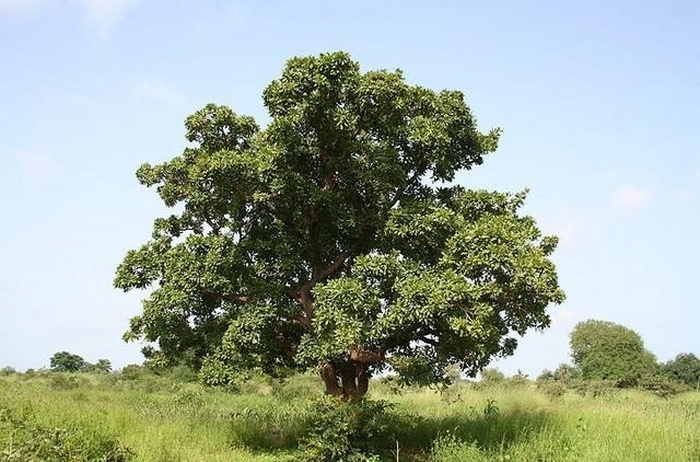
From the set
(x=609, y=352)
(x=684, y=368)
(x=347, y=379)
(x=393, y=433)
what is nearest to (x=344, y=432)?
(x=393, y=433)

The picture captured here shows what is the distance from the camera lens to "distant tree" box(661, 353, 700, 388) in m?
72.6

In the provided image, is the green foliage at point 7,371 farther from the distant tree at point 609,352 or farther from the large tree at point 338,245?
the distant tree at point 609,352

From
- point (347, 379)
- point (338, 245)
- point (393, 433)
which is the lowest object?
point (393, 433)

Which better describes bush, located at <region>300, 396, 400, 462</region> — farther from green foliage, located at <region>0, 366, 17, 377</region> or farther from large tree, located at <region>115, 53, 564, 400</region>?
green foliage, located at <region>0, 366, 17, 377</region>

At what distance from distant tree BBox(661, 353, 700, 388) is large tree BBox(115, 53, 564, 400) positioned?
220 feet

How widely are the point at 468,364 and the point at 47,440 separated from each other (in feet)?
27.2

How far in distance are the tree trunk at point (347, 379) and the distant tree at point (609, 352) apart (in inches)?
1999

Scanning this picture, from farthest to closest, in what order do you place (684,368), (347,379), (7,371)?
(684,368), (7,371), (347,379)

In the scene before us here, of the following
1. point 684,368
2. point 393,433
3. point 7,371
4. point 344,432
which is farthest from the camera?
point 684,368

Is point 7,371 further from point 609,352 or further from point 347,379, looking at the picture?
point 609,352

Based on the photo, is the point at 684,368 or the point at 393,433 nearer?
the point at 393,433

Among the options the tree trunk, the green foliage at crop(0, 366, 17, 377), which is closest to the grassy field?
the tree trunk

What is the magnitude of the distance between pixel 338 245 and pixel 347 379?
3.31m

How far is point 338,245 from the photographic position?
16.2 meters
